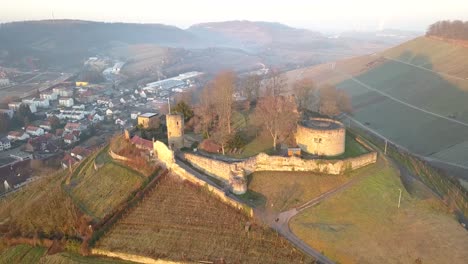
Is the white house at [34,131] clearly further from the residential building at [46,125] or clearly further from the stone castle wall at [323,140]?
the stone castle wall at [323,140]

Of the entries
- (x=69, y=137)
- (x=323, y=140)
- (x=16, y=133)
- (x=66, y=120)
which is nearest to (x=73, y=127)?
(x=69, y=137)

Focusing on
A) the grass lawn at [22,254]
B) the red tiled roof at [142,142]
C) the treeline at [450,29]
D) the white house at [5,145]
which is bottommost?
the white house at [5,145]

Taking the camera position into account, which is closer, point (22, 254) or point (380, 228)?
point (380, 228)

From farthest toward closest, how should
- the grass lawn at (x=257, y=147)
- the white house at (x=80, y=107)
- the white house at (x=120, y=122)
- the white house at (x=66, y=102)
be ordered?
1. the white house at (x=66, y=102)
2. the white house at (x=80, y=107)
3. the white house at (x=120, y=122)
4. the grass lawn at (x=257, y=147)

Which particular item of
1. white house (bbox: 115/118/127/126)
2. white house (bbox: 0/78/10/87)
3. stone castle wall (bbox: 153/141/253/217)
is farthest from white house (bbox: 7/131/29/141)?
white house (bbox: 0/78/10/87)

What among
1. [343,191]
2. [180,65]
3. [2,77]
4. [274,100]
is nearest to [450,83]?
[274,100]

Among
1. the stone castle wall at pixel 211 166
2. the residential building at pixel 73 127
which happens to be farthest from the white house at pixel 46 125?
the stone castle wall at pixel 211 166

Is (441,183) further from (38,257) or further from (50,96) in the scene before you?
(50,96)
